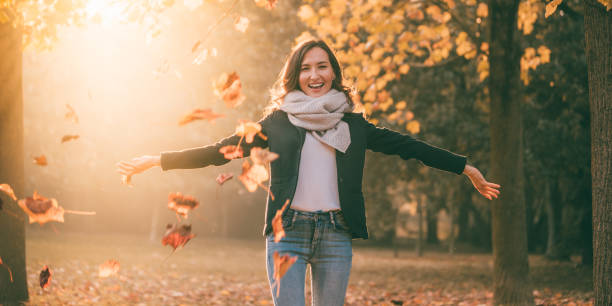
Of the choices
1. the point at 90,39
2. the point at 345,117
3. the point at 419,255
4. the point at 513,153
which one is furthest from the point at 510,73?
the point at 419,255

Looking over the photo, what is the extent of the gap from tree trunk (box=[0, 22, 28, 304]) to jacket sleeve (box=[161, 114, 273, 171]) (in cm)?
415

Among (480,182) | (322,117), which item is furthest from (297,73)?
(480,182)

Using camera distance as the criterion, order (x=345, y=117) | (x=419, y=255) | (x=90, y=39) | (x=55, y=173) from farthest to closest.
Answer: (x=419, y=255) < (x=55, y=173) < (x=90, y=39) < (x=345, y=117)

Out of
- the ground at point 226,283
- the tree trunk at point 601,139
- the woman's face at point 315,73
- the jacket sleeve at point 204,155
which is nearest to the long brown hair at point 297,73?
the woman's face at point 315,73

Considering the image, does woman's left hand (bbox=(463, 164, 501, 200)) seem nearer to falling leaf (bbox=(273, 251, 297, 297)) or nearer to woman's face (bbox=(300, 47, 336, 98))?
woman's face (bbox=(300, 47, 336, 98))

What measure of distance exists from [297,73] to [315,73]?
12 cm

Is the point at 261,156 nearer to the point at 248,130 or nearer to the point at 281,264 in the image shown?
the point at 248,130

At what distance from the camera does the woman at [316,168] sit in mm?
2861

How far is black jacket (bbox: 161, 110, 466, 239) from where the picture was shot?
2904 millimetres

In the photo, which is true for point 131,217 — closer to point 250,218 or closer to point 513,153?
point 250,218

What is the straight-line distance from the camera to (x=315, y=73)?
3.16 m

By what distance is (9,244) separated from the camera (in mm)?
6398

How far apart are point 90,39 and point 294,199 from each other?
633 inches

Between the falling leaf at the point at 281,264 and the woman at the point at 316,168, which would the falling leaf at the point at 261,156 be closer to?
the woman at the point at 316,168
